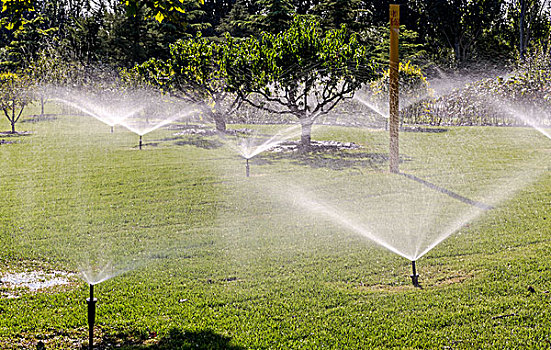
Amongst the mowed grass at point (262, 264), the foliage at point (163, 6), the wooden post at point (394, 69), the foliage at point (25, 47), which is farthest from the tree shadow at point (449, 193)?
the foliage at point (25, 47)

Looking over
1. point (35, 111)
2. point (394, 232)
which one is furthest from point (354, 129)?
point (35, 111)

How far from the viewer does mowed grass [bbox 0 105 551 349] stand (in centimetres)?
457

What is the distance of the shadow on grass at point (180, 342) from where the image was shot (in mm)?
4328

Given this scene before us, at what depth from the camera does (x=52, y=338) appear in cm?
457

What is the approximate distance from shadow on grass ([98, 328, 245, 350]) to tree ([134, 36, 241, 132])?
17.5 m

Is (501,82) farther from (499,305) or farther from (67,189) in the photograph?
(499,305)

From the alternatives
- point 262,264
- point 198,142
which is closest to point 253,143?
point 198,142

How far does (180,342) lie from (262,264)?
7.40 ft

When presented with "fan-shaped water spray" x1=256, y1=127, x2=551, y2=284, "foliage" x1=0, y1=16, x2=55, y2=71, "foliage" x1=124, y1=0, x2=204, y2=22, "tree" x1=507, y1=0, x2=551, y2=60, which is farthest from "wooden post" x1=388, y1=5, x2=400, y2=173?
"foliage" x1=0, y1=16, x2=55, y2=71

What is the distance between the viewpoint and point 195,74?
2439cm

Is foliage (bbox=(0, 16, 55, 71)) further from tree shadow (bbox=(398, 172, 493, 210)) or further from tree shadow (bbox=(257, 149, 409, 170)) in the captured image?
tree shadow (bbox=(398, 172, 493, 210))

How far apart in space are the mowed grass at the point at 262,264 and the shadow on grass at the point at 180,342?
0.02 meters

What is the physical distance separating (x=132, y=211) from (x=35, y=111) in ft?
128

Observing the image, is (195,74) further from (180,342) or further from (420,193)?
(180,342)
